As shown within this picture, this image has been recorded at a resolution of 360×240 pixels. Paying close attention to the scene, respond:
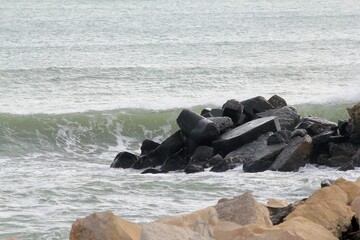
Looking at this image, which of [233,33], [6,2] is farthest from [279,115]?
[6,2]

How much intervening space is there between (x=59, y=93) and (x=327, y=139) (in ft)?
41.8

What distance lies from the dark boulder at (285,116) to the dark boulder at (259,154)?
114 cm

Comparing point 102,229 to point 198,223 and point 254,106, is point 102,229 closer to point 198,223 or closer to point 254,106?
point 198,223

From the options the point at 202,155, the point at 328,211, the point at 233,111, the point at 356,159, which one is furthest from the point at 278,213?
the point at 233,111

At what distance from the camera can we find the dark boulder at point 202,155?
1678 centimetres

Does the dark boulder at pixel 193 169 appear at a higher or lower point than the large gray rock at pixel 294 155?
lower

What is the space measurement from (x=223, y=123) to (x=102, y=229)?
9.55m

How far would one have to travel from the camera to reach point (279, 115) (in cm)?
1822

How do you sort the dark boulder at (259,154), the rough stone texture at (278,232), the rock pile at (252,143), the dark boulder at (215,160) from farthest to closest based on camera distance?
the dark boulder at (215,160)
the rock pile at (252,143)
the dark boulder at (259,154)
the rough stone texture at (278,232)

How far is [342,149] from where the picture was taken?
53.0ft

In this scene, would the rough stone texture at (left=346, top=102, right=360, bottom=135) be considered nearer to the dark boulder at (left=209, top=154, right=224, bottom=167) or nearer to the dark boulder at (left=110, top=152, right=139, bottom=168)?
the dark boulder at (left=209, top=154, right=224, bottom=167)

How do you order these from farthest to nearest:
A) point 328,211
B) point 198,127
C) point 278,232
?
point 198,127 < point 328,211 < point 278,232

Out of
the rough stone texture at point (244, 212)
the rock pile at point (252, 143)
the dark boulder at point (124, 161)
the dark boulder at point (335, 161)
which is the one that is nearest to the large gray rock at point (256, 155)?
the rock pile at point (252, 143)

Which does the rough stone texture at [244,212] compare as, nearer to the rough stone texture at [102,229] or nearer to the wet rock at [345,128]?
the rough stone texture at [102,229]
